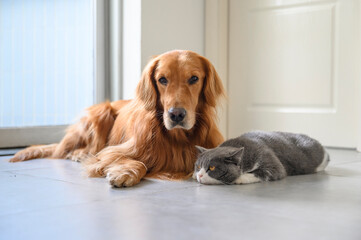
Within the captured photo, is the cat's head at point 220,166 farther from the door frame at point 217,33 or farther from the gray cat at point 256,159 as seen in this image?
the door frame at point 217,33

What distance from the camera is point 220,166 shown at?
181 cm

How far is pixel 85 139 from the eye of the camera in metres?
2.70

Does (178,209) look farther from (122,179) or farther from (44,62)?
(44,62)

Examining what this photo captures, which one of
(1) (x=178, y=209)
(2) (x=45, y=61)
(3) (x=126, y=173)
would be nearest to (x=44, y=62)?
(2) (x=45, y=61)

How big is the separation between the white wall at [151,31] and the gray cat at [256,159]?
1.42 m

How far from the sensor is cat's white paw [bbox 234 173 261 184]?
6.00 ft

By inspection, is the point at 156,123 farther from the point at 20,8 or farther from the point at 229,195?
the point at 20,8

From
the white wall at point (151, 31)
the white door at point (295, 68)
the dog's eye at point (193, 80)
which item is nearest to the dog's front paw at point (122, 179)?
the dog's eye at point (193, 80)

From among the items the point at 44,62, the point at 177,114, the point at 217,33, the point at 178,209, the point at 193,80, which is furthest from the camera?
the point at 217,33

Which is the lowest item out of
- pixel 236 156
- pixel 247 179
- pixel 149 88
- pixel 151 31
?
pixel 247 179

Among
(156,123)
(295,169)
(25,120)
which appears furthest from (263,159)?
(25,120)

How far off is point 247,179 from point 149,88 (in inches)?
24.4

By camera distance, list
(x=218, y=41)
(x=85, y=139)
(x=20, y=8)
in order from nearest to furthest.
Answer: (x=85, y=139) → (x=20, y=8) → (x=218, y=41)

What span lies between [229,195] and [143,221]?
18.1 inches
